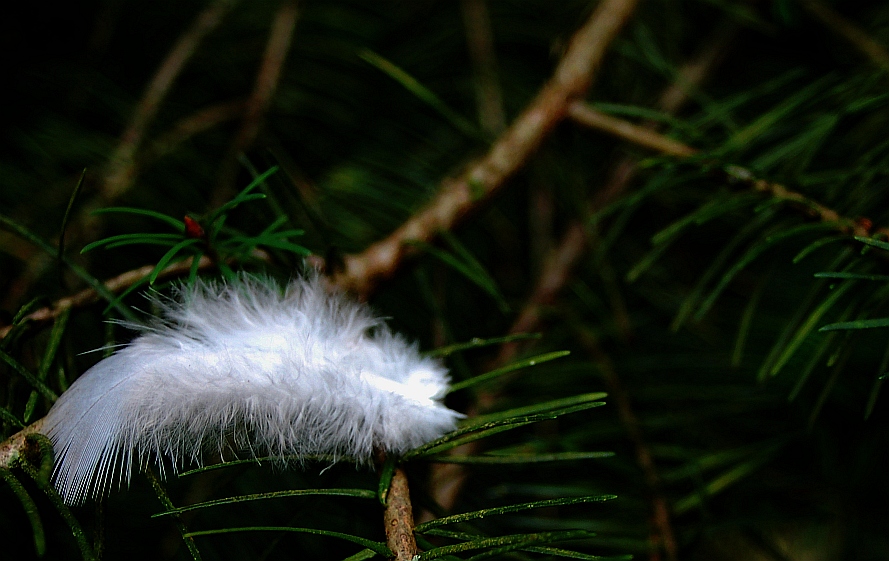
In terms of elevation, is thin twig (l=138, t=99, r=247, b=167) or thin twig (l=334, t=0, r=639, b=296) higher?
thin twig (l=138, t=99, r=247, b=167)

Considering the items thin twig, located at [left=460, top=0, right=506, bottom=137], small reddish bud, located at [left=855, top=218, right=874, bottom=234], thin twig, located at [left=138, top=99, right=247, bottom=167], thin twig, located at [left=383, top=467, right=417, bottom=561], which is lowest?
thin twig, located at [left=383, top=467, right=417, bottom=561]

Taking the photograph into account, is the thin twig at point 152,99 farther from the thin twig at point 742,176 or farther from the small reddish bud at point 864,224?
the small reddish bud at point 864,224

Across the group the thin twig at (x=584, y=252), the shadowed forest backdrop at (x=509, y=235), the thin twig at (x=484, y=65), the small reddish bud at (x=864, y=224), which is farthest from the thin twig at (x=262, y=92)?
the small reddish bud at (x=864, y=224)

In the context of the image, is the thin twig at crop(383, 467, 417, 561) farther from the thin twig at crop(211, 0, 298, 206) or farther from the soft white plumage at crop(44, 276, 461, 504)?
the thin twig at crop(211, 0, 298, 206)

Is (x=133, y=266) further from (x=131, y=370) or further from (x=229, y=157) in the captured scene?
(x=131, y=370)

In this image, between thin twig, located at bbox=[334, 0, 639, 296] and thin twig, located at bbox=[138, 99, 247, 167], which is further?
thin twig, located at bbox=[138, 99, 247, 167]

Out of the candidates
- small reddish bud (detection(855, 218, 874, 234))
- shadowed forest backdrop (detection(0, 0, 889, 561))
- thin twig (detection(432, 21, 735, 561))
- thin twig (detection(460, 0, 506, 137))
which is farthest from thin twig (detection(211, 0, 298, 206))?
small reddish bud (detection(855, 218, 874, 234))

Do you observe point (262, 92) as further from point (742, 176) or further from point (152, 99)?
point (742, 176)
